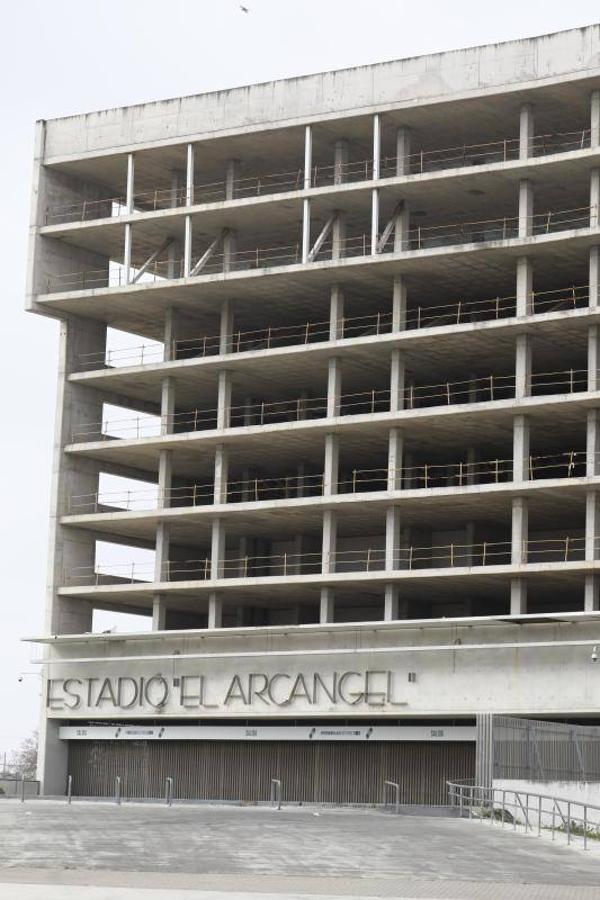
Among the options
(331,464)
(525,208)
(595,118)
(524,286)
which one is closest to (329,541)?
(331,464)

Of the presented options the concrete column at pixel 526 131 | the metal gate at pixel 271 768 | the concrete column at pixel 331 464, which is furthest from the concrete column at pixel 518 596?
the concrete column at pixel 526 131

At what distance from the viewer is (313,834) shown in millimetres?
37281

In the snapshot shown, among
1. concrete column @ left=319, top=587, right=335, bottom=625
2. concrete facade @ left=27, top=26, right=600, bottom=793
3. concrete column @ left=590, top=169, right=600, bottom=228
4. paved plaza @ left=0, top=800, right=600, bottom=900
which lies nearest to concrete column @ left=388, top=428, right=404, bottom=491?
concrete facade @ left=27, top=26, right=600, bottom=793

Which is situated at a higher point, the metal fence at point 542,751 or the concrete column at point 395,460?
the concrete column at point 395,460

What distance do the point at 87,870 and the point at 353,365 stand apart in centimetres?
3983

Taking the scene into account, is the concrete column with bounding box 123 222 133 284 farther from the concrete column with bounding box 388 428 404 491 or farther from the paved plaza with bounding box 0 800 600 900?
the paved plaza with bounding box 0 800 600 900

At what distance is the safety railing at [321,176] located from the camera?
65.9 metres

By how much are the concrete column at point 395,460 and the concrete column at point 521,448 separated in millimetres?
4464

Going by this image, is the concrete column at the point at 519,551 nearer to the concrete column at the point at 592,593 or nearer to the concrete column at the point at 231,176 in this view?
the concrete column at the point at 592,593

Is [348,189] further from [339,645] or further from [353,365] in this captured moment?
[339,645]

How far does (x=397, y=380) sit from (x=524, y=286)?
19.3 ft

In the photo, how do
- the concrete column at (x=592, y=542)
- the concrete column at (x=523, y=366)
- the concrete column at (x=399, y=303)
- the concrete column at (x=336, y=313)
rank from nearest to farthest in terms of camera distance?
1. the concrete column at (x=592, y=542)
2. the concrete column at (x=523, y=366)
3. the concrete column at (x=399, y=303)
4. the concrete column at (x=336, y=313)

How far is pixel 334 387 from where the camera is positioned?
65.9 m

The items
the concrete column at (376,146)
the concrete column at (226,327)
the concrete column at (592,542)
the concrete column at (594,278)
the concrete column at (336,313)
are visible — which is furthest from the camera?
the concrete column at (226,327)
